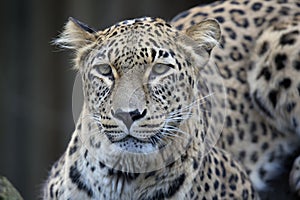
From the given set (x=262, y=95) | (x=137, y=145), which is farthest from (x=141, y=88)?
(x=262, y=95)

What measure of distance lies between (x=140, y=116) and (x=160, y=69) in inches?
16.2

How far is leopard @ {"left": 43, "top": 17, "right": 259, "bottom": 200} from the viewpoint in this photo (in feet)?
19.5

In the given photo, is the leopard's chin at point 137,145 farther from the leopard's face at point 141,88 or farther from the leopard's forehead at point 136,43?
the leopard's forehead at point 136,43

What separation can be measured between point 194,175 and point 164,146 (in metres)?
0.40

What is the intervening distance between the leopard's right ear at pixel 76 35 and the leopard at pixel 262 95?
5.61ft

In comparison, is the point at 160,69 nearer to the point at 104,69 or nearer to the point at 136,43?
the point at 136,43

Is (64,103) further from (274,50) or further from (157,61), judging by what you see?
(157,61)

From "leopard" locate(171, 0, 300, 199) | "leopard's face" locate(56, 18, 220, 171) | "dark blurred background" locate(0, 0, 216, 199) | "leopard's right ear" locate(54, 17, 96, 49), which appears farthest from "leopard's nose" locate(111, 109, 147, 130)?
"dark blurred background" locate(0, 0, 216, 199)

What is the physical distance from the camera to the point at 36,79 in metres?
12.5

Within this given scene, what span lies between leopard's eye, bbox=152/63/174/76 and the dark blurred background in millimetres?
6282

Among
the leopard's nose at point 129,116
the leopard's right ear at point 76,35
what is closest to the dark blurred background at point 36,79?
the leopard's right ear at point 76,35

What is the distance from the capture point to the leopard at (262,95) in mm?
8016

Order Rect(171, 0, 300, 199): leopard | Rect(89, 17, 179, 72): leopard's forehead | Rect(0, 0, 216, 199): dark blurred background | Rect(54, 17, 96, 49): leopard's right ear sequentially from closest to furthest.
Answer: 1. Rect(89, 17, 179, 72): leopard's forehead
2. Rect(54, 17, 96, 49): leopard's right ear
3. Rect(171, 0, 300, 199): leopard
4. Rect(0, 0, 216, 199): dark blurred background

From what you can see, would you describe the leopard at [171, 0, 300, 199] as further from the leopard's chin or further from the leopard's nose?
the leopard's nose
